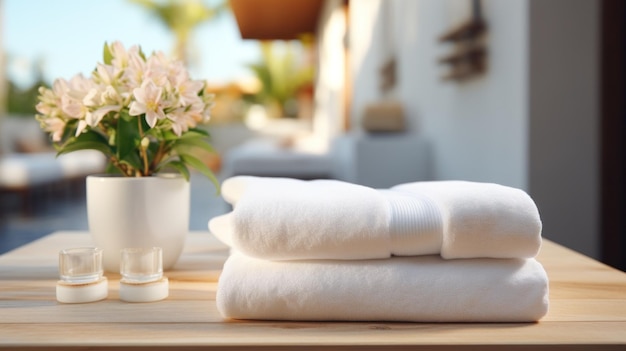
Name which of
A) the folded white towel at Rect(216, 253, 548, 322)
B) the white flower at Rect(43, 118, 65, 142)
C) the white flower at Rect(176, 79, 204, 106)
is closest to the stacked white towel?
the folded white towel at Rect(216, 253, 548, 322)

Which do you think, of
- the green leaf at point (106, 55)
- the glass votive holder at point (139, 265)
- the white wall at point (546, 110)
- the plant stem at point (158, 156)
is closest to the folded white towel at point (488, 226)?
the glass votive holder at point (139, 265)

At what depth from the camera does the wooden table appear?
1.71 ft

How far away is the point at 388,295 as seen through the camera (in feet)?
1.92

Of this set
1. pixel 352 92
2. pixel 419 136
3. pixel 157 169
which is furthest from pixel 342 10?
pixel 157 169

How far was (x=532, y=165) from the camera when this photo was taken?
1788 mm

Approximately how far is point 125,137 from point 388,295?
1.33 ft

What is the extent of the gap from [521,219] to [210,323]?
1.05 feet

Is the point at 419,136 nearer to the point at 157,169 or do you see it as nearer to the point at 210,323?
the point at 157,169

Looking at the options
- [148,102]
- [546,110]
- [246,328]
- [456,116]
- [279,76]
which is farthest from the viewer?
[279,76]

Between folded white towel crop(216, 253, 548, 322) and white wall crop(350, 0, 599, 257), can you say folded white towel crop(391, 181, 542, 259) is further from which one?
white wall crop(350, 0, 599, 257)

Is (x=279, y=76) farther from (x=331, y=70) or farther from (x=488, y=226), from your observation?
(x=488, y=226)

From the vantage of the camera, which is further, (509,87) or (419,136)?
(419,136)

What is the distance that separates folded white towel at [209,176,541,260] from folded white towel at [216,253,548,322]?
0.06ft

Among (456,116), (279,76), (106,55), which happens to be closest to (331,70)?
(279,76)
